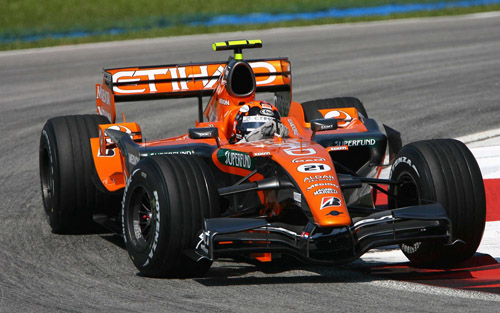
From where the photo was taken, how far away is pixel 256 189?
22.6ft

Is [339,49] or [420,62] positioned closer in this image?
[420,62]

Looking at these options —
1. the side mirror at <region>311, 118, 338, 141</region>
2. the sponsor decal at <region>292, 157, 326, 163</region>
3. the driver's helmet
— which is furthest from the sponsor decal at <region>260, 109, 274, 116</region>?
the sponsor decal at <region>292, 157, 326, 163</region>

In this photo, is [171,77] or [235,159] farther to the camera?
Answer: [171,77]

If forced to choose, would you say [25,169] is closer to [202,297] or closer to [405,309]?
[202,297]

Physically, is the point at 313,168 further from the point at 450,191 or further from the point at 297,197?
the point at 450,191

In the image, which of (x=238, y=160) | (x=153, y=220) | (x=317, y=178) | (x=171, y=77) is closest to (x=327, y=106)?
(x=171, y=77)

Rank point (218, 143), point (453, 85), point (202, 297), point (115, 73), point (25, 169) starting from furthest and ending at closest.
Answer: point (453, 85)
point (25, 169)
point (115, 73)
point (218, 143)
point (202, 297)

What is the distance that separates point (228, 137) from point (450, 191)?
8.01ft

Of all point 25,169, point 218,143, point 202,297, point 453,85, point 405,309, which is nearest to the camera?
point 405,309

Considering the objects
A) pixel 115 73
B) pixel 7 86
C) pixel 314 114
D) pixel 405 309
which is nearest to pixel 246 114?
pixel 314 114

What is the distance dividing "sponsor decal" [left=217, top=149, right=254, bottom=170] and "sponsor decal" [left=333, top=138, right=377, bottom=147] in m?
0.84

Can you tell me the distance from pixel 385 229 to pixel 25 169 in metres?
6.57

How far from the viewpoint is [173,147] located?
7871mm

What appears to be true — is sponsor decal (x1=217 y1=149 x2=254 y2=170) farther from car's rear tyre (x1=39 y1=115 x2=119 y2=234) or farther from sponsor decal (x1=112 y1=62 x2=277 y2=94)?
sponsor decal (x1=112 y1=62 x2=277 y2=94)
